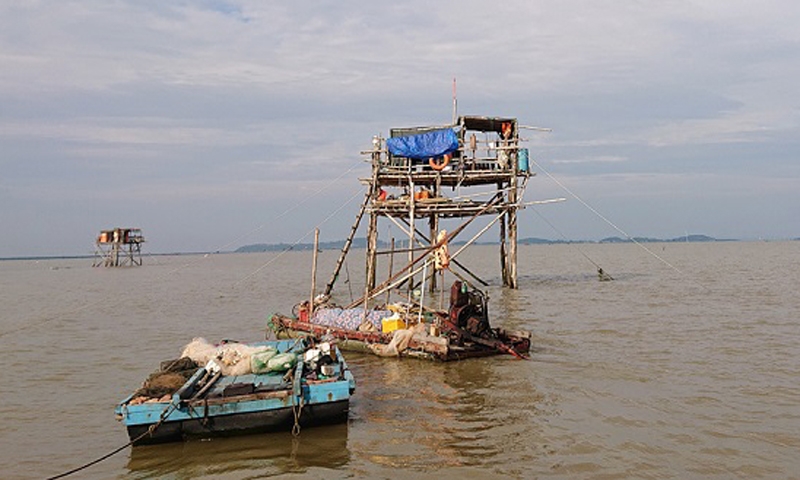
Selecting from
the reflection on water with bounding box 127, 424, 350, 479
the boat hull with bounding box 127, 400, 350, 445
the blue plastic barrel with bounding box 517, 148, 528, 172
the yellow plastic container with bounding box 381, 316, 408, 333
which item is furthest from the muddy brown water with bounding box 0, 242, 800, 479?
the blue plastic barrel with bounding box 517, 148, 528, 172

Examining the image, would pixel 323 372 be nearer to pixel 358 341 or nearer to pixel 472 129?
pixel 358 341

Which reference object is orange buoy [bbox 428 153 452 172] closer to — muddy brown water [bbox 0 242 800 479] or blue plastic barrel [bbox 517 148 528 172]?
blue plastic barrel [bbox 517 148 528 172]

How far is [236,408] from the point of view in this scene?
31.7ft

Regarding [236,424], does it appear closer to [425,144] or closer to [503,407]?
[503,407]

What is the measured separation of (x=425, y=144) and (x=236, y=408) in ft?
56.1

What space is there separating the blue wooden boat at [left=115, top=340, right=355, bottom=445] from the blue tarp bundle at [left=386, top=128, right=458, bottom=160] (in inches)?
608

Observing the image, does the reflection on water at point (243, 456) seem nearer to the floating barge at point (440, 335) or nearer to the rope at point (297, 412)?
the rope at point (297, 412)

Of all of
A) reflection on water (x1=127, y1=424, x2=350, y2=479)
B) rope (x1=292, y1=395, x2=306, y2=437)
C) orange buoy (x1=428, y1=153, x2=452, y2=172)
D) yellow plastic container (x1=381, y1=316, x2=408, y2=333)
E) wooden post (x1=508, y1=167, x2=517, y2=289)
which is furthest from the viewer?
wooden post (x1=508, y1=167, x2=517, y2=289)

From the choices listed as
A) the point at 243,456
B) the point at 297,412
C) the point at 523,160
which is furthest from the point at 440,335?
the point at 523,160

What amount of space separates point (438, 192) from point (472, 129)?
3.71 m

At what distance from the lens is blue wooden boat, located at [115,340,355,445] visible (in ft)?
30.8

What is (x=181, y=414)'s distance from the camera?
372 inches

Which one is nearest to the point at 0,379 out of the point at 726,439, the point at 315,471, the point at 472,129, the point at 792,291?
the point at 315,471

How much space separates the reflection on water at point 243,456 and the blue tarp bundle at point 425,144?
1619cm
